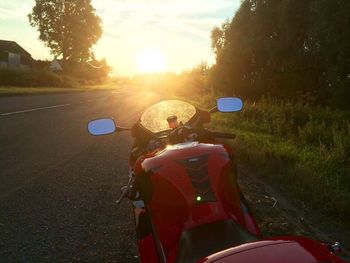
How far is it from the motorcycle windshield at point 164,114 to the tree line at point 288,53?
17615 millimetres

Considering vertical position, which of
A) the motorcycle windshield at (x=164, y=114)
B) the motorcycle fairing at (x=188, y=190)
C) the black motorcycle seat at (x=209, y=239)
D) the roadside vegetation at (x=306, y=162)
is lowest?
the roadside vegetation at (x=306, y=162)

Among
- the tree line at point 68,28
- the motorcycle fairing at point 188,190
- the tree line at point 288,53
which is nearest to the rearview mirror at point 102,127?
the motorcycle fairing at point 188,190

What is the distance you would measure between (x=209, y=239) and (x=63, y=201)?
3922 millimetres

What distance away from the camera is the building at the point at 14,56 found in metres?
70.1

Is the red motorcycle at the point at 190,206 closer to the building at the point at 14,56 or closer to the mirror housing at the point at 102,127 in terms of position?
the mirror housing at the point at 102,127

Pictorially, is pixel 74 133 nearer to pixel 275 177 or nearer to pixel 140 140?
pixel 275 177

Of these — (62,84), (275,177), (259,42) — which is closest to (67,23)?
(62,84)

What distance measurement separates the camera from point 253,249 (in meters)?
1.60

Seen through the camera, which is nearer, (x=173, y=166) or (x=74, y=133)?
(x=173, y=166)

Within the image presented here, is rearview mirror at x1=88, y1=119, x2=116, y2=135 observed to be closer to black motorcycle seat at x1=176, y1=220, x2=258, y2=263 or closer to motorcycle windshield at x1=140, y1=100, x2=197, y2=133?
motorcycle windshield at x1=140, y1=100, x2=197, y2=133

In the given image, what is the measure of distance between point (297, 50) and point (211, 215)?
23.7 metres

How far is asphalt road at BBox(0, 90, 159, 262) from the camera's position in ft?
13.9

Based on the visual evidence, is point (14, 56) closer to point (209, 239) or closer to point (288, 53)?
point (288, 53)

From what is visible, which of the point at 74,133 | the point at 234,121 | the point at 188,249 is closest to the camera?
the point at 188,249
